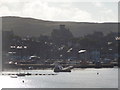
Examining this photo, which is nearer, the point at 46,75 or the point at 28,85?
the point at 28,85

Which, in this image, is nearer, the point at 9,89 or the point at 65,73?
the point at 9,89

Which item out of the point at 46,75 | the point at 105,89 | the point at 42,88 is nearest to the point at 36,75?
the point at 46,75

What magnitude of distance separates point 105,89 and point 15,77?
153ft

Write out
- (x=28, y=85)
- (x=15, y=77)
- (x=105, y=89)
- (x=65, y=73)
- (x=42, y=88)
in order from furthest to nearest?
1. (x=65, y=73)
2. (x=15, y=77)
3. (x=28, y=85)
4. (x=42, y=88)
5. (x=105, y=89)

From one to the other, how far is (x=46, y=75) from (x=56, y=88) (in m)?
43.1

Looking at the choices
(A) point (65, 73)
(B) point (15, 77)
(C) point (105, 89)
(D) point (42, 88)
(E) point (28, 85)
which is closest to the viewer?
(C) point (105, 89)

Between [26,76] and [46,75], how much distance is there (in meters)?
6.05

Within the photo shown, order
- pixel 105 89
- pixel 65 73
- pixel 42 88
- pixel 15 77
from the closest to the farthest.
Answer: pixel 105 89, pixel 42 88, pixel 15 77, pixel 65 73

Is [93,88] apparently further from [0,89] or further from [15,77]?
[15,77]

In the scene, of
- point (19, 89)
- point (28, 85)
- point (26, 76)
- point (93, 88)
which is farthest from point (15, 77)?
point (93, 88)

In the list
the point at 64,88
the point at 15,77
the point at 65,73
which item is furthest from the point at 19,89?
the point at 65,73

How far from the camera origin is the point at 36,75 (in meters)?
148

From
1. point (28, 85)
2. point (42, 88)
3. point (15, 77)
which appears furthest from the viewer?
point (15, 77)

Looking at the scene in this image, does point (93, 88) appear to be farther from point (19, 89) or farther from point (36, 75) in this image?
point (36, 75)
